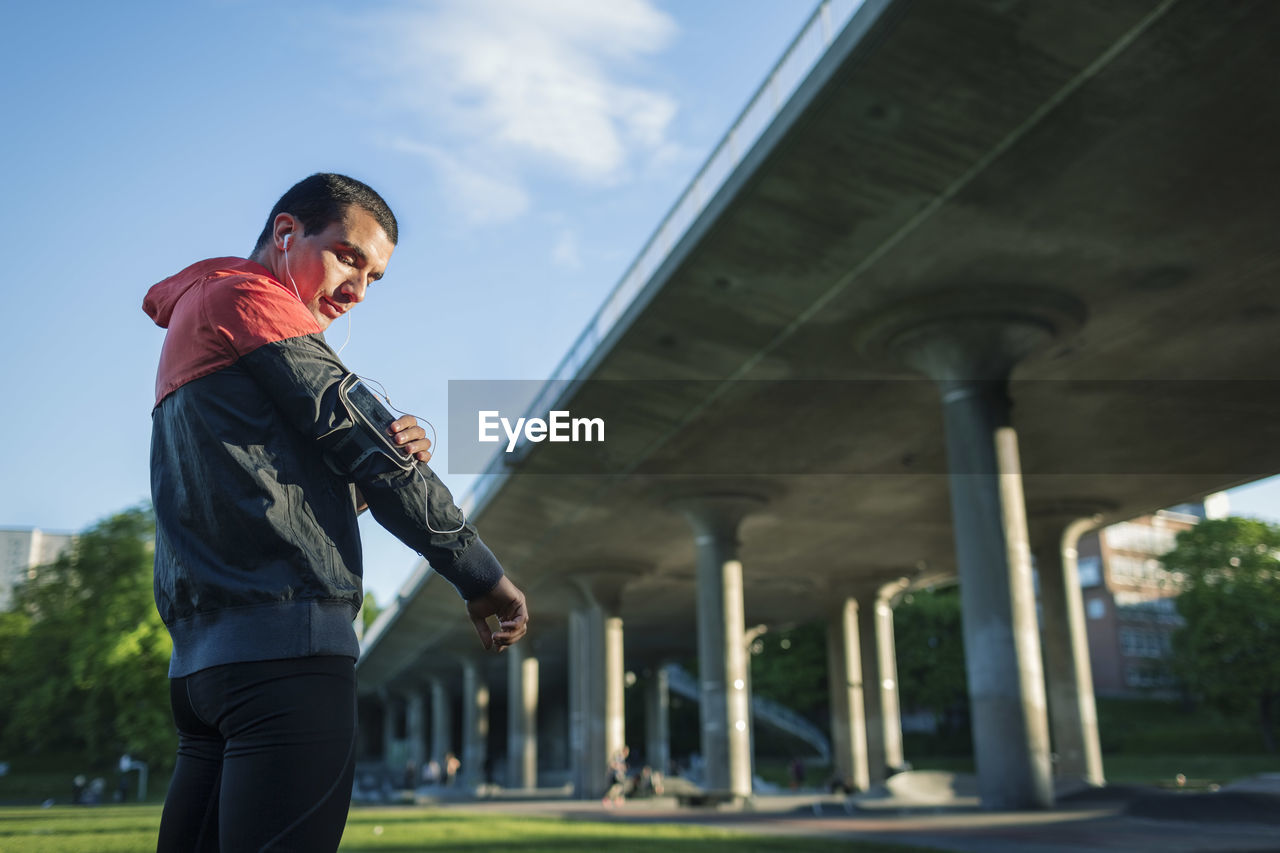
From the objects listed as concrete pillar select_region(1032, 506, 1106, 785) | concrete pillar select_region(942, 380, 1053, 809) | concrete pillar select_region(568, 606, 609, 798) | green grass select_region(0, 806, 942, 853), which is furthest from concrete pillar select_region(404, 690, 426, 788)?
concrete pillar select_region(942, 380, 1053, 809)

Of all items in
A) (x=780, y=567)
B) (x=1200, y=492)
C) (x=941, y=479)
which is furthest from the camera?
(x=780, y=567)

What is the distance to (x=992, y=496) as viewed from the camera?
71.5ft

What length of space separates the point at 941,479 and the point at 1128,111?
2086cm

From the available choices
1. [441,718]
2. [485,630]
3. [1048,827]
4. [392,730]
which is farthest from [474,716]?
[485,630]

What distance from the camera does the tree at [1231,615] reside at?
58.4m

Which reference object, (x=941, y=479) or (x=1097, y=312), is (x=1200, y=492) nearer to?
(x=941, y=479)

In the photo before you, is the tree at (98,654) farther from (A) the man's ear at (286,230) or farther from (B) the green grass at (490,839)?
(A) the man's ear at (286,230)

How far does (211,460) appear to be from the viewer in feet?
6.89

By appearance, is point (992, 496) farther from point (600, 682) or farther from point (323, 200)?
point (600, 682)

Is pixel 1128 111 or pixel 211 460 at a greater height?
pixel 1128 111

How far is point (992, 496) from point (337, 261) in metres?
21.0

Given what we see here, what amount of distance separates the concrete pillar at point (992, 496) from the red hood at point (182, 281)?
19843mm

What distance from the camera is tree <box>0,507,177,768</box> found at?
37522 mm

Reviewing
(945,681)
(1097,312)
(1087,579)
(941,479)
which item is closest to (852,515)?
(941,479)
